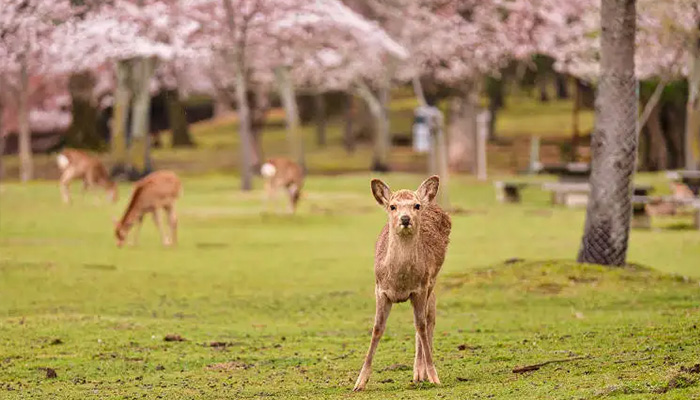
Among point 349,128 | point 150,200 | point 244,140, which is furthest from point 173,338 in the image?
point 349,128

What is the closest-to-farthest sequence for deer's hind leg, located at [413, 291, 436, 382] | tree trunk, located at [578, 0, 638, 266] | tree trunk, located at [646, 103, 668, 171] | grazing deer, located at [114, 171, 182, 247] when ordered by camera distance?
deer's hind leg, located at [413, 291, 436, 382]
tree trunk, located at [578, 0, 638, 266]
grazing deer, located at [114, 171, 182, 247]
tree trunk, located at [646, 103, 668, 171]

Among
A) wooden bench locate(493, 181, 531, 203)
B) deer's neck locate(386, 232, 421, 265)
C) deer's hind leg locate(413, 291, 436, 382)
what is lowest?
wooden bench locate(493, 181, 531, 203)

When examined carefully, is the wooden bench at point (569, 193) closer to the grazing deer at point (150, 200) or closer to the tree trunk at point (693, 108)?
the tree trunk at point (693, 108)

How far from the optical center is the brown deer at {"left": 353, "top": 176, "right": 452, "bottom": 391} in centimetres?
937

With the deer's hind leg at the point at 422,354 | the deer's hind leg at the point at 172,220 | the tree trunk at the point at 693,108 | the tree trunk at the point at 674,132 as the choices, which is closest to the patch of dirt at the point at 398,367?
the deer's hind leg at the point at 422,354

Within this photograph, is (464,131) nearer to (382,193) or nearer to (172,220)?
(172,220)

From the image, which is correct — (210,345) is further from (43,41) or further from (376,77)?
(376,77)

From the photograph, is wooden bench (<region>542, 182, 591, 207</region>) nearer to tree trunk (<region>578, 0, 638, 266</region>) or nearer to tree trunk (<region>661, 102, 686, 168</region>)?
tree trunk (<region>661, 102, 686, 168</region>)

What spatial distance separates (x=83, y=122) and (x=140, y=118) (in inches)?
550

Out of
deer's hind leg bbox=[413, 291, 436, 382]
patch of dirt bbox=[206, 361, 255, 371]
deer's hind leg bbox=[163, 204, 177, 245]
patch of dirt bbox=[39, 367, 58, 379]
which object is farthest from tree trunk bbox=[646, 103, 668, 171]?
deer's hind leg bbox=[413, 291, 436, 382]

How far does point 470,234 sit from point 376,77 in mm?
28943

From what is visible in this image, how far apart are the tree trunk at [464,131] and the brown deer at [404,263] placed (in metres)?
44.4

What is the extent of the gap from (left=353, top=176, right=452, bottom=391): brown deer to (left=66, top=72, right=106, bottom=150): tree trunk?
2077 inches

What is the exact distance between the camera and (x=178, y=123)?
2630 inches
